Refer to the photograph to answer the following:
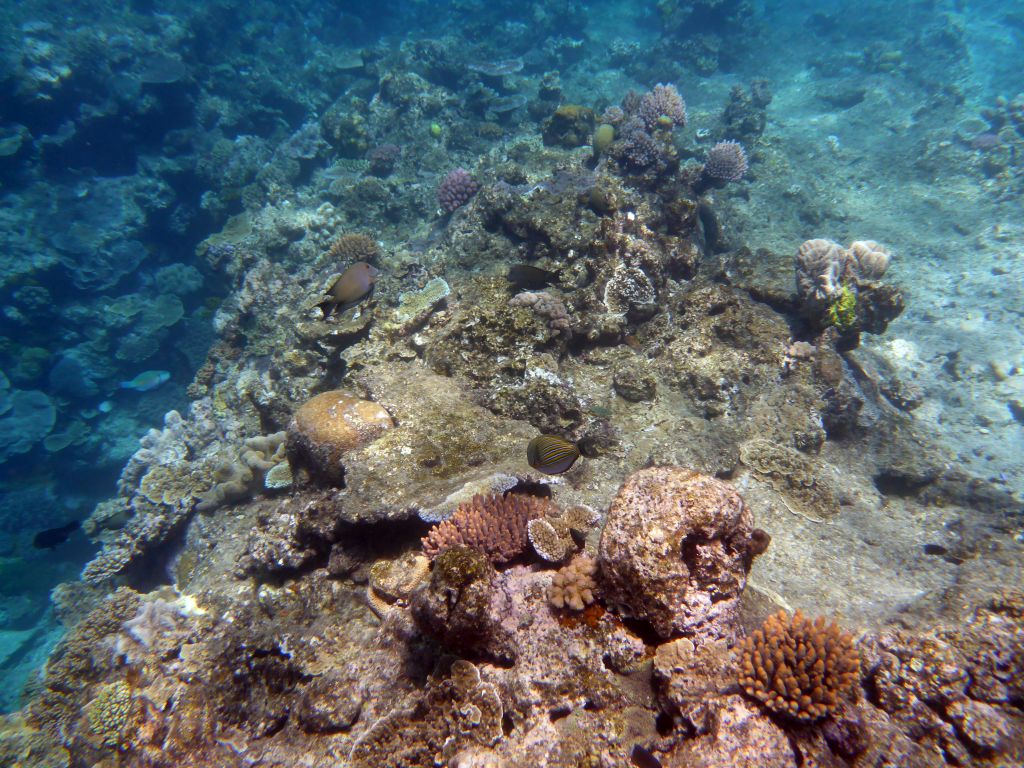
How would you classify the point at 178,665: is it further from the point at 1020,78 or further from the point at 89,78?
the point at 1020,78

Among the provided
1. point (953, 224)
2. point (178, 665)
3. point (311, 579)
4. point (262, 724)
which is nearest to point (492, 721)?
point (262, 724)

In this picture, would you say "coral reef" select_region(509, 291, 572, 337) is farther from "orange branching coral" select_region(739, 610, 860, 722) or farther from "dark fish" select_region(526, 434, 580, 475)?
"orange branching coral" select_region(739, 610, 860, 722)

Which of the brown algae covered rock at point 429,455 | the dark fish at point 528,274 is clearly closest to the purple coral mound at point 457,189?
the dark fish at point 528,274

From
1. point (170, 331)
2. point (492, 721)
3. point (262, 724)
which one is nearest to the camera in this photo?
point (492, 721)

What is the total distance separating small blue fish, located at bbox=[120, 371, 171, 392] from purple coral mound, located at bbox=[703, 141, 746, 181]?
15741 mm

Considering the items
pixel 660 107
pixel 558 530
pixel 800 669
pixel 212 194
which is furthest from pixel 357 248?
pixel 212 194

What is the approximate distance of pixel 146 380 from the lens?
1370 centimetres

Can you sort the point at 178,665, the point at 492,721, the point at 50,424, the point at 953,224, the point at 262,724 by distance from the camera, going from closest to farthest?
the point at 492,721, the point at 262,724, the point at 178,665, the point at 953,224, the point at 50,424

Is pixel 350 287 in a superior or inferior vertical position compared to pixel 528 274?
inferior

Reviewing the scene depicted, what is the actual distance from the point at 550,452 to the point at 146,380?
15000 mm

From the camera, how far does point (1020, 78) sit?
61.8 ft

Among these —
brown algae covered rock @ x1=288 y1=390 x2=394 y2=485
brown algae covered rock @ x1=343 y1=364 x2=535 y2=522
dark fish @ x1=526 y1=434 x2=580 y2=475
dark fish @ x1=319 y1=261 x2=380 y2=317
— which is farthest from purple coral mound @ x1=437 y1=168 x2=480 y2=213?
dark fish @ x1=526 y1=434 x2=580 y2=475

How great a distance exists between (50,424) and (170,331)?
387 cm

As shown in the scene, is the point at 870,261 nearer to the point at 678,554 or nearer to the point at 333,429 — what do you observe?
the point at 678,554
